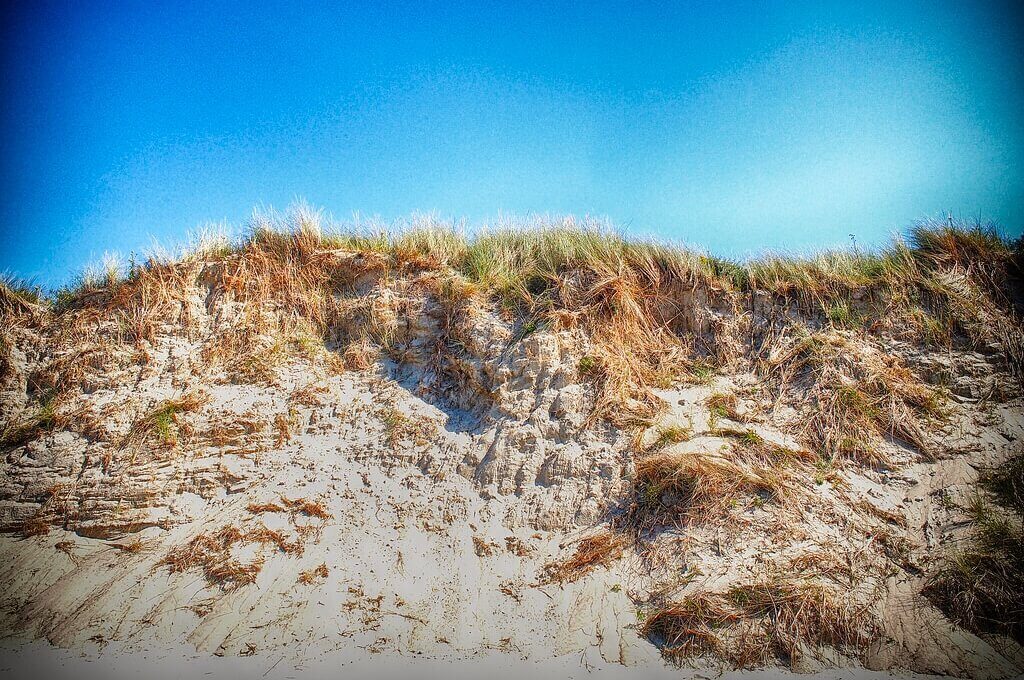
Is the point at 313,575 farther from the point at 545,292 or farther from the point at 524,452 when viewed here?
the point at 545,292

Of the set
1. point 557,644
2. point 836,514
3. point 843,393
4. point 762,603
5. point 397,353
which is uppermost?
point 397,353

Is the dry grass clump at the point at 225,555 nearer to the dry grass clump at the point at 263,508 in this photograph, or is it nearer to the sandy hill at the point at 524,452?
the sandy hill at the point at 524,452

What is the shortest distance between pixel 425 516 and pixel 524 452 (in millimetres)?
1419

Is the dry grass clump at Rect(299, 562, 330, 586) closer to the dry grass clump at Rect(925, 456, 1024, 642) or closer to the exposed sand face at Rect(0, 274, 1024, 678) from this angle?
the exposed sand face at Rect(0, 274, 1024, 678)

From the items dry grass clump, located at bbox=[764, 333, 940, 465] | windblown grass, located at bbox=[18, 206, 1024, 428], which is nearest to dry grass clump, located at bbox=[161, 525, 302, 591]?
windblown grass, located at bbox=[18, 206, 1024, 428]

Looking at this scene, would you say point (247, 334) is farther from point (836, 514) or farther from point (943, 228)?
point (943, 228)

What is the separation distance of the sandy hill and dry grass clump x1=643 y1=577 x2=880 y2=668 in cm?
2

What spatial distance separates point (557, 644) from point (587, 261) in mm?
5150

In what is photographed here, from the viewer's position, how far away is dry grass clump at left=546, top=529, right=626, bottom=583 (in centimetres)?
533

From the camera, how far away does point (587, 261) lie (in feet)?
25.5

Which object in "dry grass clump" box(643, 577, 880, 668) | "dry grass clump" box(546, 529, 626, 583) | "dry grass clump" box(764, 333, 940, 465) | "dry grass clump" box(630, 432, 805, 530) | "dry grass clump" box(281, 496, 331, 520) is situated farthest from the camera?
"dry grass clump" box(764, 333, 940, 465)

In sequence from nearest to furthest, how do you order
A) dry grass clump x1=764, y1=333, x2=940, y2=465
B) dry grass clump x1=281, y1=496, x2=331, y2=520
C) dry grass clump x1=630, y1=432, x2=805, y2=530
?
dry grass clump x1=630, y1=432, x2=805, y2=530
dry grass clump x1=281, y1=496, x2=331, y2=520
dry grass clump x1=764, y1=333, x2=940, y2=465

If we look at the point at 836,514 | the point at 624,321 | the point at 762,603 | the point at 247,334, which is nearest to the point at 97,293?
the point at 247,334

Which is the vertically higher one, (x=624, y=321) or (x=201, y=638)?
(x=624, y=321)
